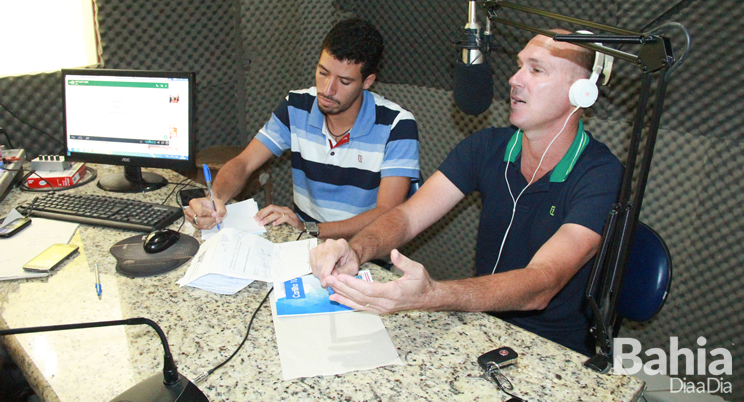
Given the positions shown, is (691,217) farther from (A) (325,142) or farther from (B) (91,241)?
(B) (91,241)

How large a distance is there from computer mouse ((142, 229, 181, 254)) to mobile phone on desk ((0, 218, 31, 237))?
1.41ft

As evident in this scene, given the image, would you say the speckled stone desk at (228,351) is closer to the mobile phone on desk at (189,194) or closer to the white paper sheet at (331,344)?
the white paper sheet at (331,344)

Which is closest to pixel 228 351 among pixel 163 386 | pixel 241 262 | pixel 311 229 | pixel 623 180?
pixel 163 386

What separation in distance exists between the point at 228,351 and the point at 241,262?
1.12ft

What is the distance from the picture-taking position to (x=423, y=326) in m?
1.18

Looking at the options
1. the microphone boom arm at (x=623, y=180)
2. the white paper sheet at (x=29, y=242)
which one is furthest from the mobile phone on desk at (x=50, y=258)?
the microphone boom arm at (x=623, y=180)

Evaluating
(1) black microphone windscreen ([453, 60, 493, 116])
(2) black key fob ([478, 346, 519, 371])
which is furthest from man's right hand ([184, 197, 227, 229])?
(2) black key fob ([478, 346, 519, 371])

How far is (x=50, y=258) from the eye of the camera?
4.61 ft

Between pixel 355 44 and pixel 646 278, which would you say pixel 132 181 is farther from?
pixel 646 278

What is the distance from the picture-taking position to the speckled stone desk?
972 millimetres

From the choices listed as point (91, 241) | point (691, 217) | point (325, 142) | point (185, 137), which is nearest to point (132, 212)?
point (91, 241)

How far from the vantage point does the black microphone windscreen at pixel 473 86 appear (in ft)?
4.90

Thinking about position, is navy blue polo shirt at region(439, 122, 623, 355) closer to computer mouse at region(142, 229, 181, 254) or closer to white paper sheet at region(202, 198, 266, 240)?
white paper sheet at region(202, 198, 266, 240)

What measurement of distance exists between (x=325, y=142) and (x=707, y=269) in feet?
5.38
